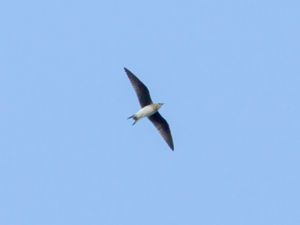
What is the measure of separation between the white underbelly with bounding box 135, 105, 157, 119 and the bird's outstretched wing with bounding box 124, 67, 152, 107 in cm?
32

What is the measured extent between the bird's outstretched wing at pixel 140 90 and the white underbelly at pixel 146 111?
0.32 metres

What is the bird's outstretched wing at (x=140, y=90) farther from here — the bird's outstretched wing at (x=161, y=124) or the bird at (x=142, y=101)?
the bird's outstretched wing at (x=161, y=124)

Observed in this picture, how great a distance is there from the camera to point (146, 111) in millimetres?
52188

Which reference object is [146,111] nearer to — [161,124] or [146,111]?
[146,111]

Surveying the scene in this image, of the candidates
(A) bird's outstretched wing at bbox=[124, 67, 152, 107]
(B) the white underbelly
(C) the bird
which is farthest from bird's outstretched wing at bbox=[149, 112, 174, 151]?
(A) bird's outstretched wing at bbox=[124, 67, 152, 107]

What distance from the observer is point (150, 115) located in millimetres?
53250

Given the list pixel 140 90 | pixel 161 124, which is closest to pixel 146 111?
pixel 140 90

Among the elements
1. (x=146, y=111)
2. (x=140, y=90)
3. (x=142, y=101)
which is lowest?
(x=146, y=111)

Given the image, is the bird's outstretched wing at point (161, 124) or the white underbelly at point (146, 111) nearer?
the white underbelly at point (146, 111)

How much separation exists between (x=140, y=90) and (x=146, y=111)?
2.87 feet

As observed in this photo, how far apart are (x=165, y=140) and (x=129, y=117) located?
101 inches

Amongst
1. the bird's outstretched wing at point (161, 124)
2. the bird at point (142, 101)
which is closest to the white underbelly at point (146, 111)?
the bird at point (142, 101)

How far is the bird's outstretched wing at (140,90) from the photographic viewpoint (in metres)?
52.3

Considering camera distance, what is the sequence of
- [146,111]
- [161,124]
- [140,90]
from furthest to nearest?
1. [161,124]
2. [140,90]
3. [146,111]
